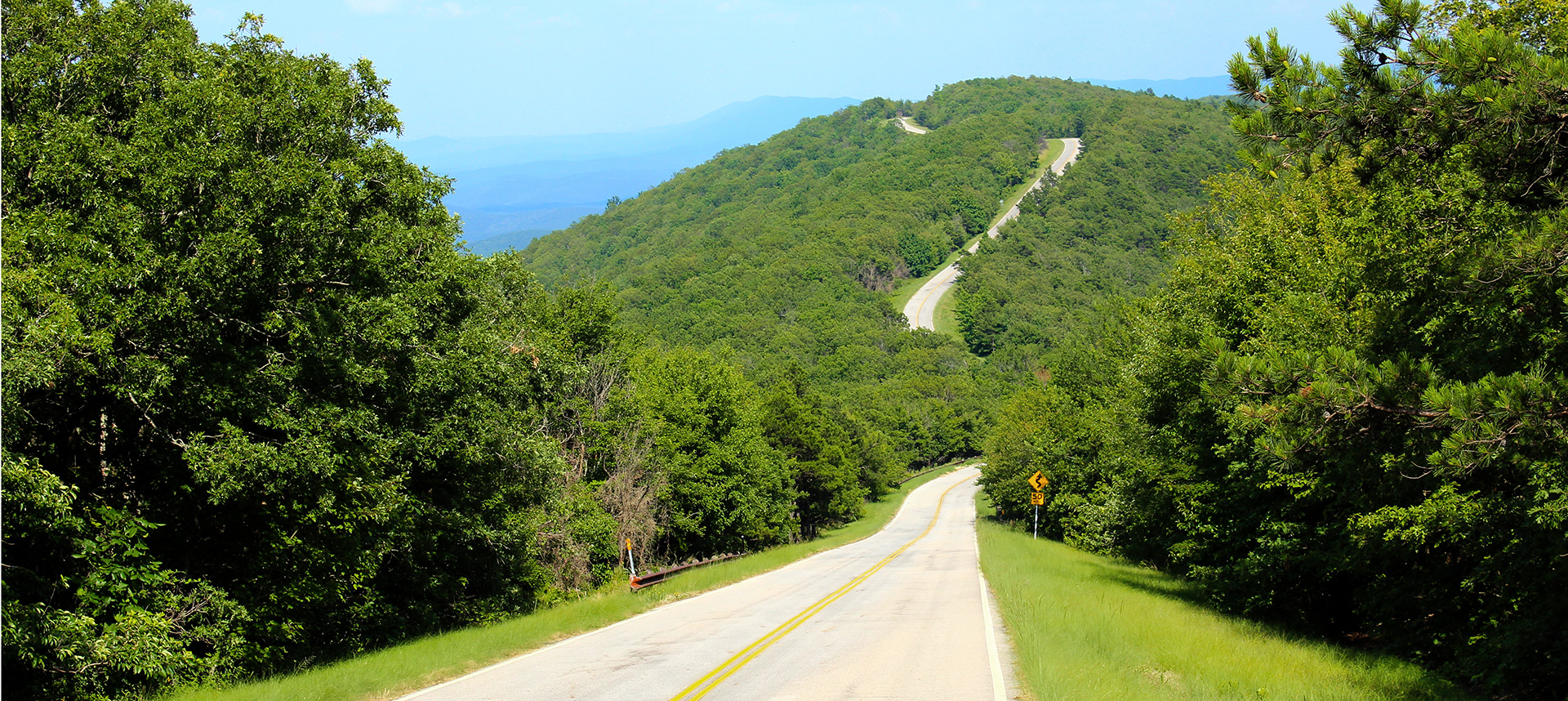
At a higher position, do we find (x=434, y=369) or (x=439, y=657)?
(x=434, y=369)

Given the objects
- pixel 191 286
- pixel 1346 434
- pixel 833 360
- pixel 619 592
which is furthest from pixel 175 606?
pixel 833 360

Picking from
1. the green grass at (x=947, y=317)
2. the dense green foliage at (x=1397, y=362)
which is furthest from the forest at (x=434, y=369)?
the green grass at (x=947, y=317)

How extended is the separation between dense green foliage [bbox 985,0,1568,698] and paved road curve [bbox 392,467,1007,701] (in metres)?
4.99

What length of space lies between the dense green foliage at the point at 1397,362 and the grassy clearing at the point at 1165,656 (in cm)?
132

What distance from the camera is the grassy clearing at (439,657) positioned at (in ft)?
34.4

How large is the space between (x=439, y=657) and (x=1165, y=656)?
10478 mm

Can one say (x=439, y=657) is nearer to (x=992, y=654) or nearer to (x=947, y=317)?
(x=992, y=654)

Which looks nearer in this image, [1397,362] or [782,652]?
[1397,362]

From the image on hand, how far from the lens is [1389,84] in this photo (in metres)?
9.44

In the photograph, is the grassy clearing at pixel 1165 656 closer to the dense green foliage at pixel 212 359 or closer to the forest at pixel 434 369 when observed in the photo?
the forest at pixel 434 369

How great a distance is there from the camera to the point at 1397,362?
10844 mm

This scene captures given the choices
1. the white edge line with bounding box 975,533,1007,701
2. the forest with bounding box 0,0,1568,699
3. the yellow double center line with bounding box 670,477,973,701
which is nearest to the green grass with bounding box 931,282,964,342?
the forest with bounding box 0,0,1568,699

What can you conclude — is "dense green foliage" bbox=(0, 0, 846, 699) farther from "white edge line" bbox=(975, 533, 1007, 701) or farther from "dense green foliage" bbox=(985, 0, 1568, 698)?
"dense green foliage" bbox=(985, 0, 1568, 698)

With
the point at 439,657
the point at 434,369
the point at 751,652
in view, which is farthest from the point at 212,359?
the point at 751,652
